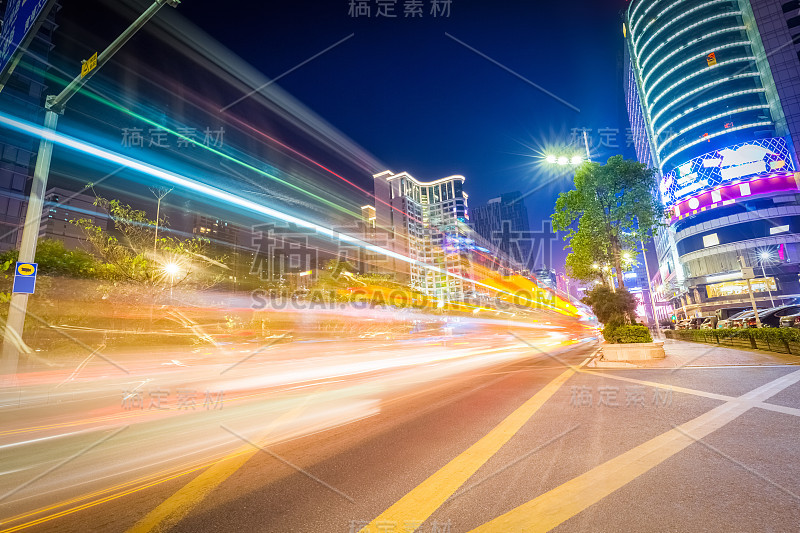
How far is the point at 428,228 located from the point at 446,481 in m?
153

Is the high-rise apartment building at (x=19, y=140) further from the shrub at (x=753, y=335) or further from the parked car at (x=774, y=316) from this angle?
the parked car at (x=774, y=316)

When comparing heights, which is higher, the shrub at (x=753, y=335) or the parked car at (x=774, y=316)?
the parked car at (x=774, y=316)

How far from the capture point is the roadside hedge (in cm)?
1220

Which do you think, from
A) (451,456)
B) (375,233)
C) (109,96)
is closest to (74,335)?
(109,96)

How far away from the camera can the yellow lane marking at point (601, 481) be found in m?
2.85

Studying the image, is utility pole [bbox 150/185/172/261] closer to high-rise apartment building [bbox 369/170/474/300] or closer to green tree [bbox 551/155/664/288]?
green tree [bbox 551/155/664/288]

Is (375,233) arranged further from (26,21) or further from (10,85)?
(26,21)

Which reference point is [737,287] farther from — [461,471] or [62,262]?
[62,262]

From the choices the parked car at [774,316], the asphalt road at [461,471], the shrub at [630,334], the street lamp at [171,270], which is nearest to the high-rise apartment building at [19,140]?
the street lamp at [171,270]

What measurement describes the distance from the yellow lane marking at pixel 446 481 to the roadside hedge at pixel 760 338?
12.7 metres

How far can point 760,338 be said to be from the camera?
1452 centimetres

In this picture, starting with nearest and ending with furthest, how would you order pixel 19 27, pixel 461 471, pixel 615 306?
pixel 461 471
pixel 19 27
pixel 615 306

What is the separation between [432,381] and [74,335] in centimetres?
1604

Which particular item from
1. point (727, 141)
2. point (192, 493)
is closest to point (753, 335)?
point (192, 493)
